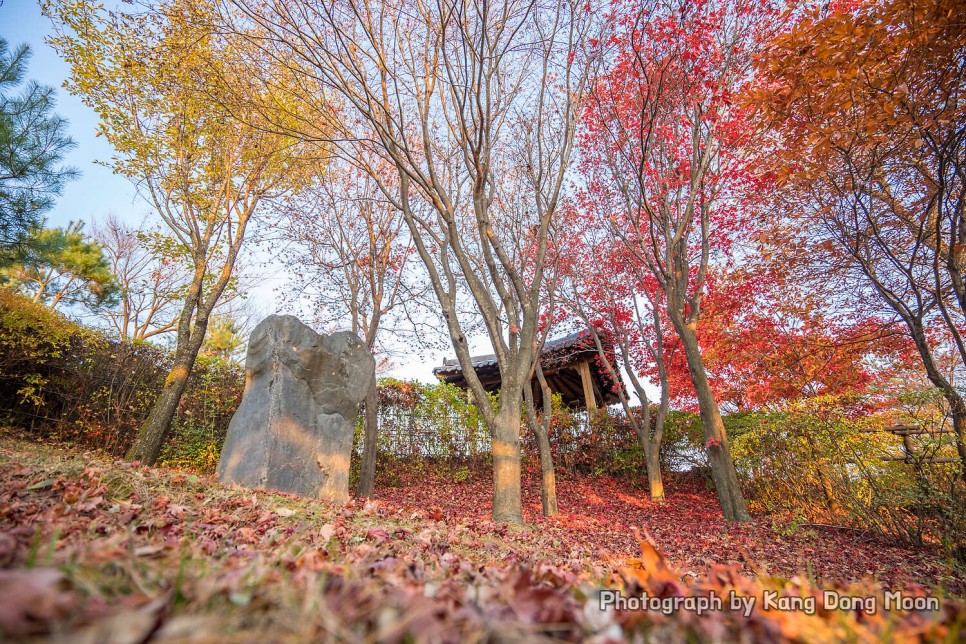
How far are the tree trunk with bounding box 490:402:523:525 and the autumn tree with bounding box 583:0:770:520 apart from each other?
2.66m

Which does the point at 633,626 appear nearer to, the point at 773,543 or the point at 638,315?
the point at 773,543

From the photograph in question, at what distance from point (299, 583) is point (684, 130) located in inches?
299

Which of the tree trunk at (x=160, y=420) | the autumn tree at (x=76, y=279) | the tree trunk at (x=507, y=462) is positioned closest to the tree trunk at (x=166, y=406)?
the tree trunk at (x=160, y=420)

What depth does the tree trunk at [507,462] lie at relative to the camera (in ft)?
14.8

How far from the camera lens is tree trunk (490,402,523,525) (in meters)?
4.52

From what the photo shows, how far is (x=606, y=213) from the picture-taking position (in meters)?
8.05

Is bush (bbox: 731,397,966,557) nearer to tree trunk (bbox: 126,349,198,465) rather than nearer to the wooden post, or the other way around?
the wooden post

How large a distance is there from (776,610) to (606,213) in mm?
7648

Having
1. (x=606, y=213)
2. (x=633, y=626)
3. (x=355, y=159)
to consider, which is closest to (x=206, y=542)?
(x=633, y=626)

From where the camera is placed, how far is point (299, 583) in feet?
3.02

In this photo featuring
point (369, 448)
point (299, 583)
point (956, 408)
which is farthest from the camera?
point (369, 448)

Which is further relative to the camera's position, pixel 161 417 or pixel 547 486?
pixel 547 486

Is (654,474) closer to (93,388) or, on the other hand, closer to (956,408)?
(956,408)

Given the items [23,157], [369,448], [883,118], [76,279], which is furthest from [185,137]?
[76,279]
